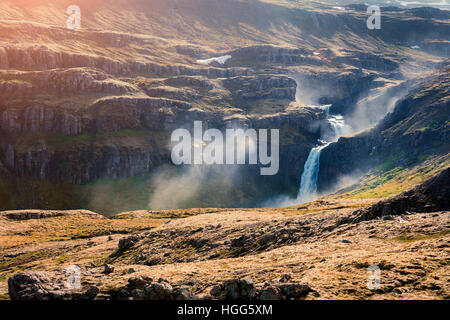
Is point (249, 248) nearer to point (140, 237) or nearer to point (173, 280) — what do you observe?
point (173, 280)

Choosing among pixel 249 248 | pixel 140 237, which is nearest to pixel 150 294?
pixel 249 248

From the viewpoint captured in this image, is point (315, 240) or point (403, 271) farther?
point (315, 240)

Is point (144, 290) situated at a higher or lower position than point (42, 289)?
higher

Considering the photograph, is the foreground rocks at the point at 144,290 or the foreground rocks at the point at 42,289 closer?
the foreground rocks at the point at 144,290

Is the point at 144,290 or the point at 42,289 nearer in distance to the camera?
the point at 144,290

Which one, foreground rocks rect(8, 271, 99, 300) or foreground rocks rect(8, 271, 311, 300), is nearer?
foreground rocks rect(8, 271, 311, 300)

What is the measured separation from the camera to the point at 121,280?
3666 centimetres
